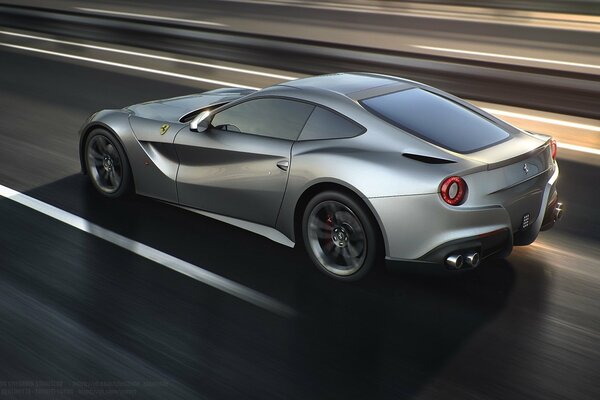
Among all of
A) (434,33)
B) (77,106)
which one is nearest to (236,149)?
(77,106)

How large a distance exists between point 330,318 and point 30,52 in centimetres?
1381

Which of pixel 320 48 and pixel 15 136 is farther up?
Answer: pixel 320 48

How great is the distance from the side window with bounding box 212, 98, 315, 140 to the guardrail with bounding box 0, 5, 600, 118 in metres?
5.30

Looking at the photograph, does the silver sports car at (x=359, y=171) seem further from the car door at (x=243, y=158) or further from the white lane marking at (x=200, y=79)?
the white lane marking at (x=200, y=79)

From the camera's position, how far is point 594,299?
5.38 meters

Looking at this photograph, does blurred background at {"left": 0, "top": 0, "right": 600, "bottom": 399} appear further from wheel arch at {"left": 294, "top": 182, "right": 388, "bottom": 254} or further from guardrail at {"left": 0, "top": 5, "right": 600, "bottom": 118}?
wheel arch at {"left": 294, "top": 182, "right": 388, "bottom": 254}

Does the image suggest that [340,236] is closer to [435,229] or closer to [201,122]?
[435,229]

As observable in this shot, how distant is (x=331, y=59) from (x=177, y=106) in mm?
6417

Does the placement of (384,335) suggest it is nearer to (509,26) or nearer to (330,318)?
(330,318)

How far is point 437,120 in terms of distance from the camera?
224 inches

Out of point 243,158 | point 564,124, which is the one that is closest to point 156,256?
point 243,158

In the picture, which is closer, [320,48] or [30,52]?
[320,48]

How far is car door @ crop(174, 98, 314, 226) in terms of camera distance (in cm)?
587

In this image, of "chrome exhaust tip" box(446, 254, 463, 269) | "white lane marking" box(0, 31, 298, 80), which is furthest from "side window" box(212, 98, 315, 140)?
"white lane marking" box(0, 31, 298, 80)
